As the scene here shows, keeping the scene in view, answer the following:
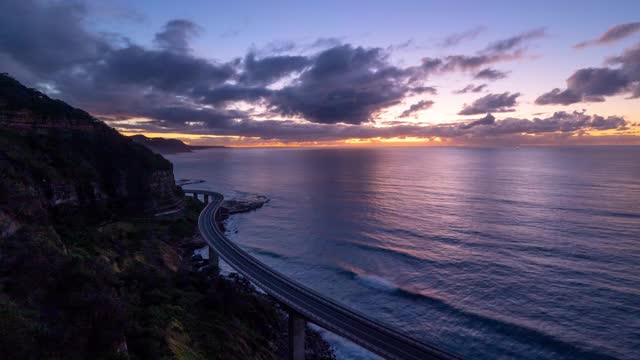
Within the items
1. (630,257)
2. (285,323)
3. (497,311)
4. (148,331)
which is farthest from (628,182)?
(148,331)

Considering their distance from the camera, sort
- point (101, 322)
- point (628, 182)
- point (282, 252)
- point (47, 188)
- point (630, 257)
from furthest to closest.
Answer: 1. point (628, 182)
2. point (282, 252)
3. point (630, 257)
4. point (47, 188)
5. point (101, 322)

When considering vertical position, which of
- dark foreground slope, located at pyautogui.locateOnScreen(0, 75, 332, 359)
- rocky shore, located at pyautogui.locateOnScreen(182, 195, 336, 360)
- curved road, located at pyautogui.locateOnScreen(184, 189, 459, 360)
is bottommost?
rocky shore, located at pyautogui.locateOnScreen(182, 195, 336, 360)

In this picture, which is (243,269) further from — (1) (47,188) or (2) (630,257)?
(2) (630,257)

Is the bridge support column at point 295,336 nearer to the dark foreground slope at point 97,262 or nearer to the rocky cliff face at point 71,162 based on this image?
the dark foreground slope at point 97,262

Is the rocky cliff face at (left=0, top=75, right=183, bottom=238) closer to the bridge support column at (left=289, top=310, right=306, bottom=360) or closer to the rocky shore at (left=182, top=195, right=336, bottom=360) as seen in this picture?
the rocky shore at (left=182, top=195, right=336, bottom=360)

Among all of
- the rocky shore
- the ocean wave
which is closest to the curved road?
the rocky shore

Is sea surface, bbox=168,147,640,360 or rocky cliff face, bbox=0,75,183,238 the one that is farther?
rocky cliff face, bbox=0,75,183,238

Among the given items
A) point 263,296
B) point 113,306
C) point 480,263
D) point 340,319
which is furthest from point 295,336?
point 480,263
